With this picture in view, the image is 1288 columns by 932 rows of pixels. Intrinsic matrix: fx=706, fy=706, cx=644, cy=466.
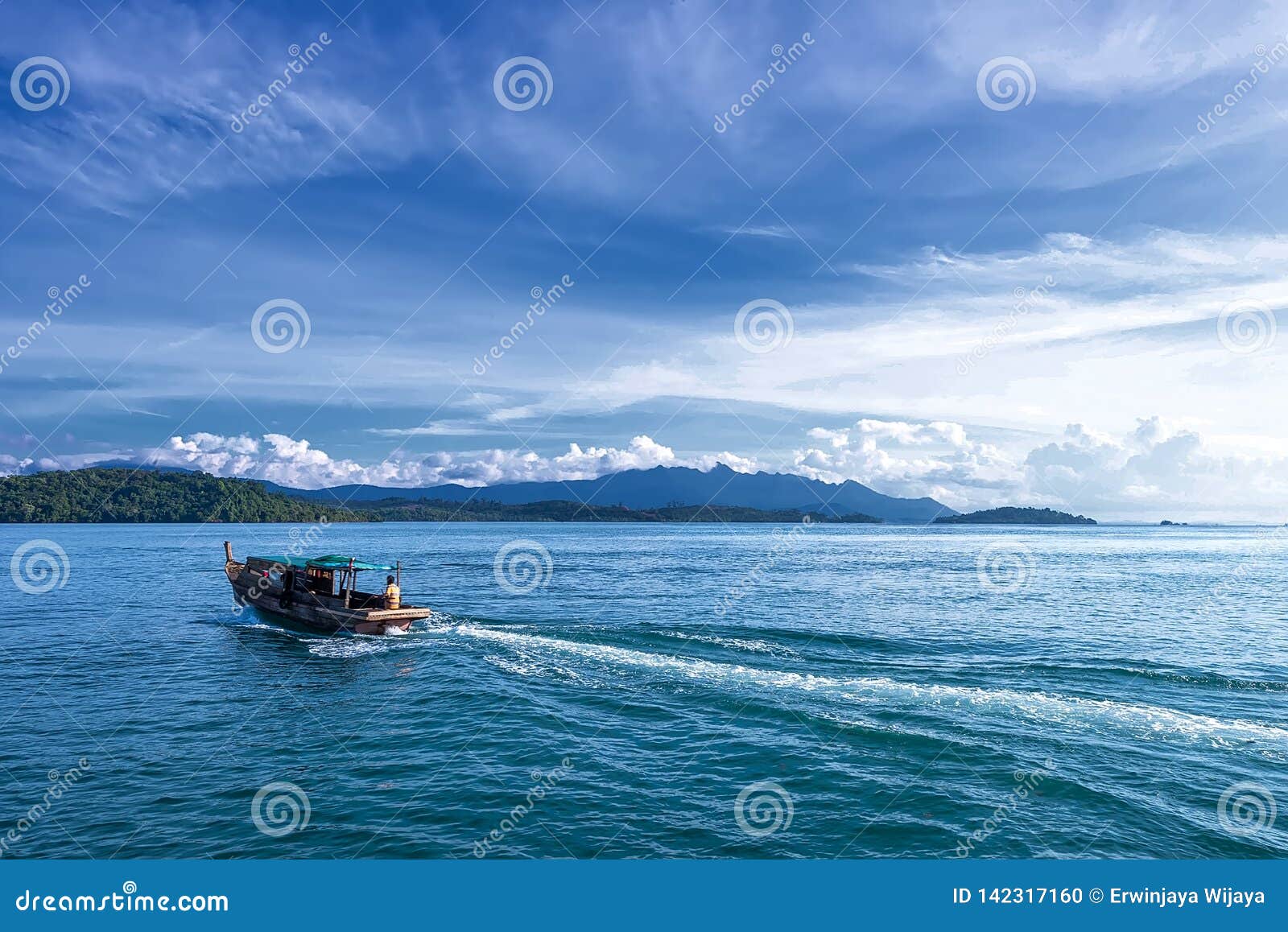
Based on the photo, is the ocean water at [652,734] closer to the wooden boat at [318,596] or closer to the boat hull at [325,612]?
the boat hull at [325,612]

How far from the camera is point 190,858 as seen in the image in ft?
46.8

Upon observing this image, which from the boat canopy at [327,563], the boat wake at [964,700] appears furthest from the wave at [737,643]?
the boat canopy at [327,563]

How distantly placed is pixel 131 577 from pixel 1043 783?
8042 cm

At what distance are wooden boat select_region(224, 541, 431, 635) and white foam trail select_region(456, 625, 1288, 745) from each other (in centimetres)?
1258

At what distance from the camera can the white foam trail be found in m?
21.7

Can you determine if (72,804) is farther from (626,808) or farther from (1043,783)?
(1043,783)

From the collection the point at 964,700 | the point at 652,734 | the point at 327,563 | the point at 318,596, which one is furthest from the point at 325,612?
the point at 964,700

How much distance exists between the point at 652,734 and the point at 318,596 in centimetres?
2588

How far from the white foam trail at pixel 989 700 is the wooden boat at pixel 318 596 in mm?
12578

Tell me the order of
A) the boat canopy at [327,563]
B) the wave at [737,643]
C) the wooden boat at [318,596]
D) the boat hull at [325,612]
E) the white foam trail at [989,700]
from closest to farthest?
the white foam trail at [989,700] < the wave at [737,643] < the boat hull at [325,612] < the wooden boat at [318,596] < the boat canopy at [327,563]

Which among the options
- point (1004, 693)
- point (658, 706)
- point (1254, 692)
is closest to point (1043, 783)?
point (1004, 693)

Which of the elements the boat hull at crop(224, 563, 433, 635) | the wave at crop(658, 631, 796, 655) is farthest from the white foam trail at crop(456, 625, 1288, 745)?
the boat hull at crop(224, 563, 433, 635)

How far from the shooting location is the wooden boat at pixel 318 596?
124ft

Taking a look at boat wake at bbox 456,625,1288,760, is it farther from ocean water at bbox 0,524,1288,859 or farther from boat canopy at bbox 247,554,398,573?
boat canopy at bbox 247,554,398,573
